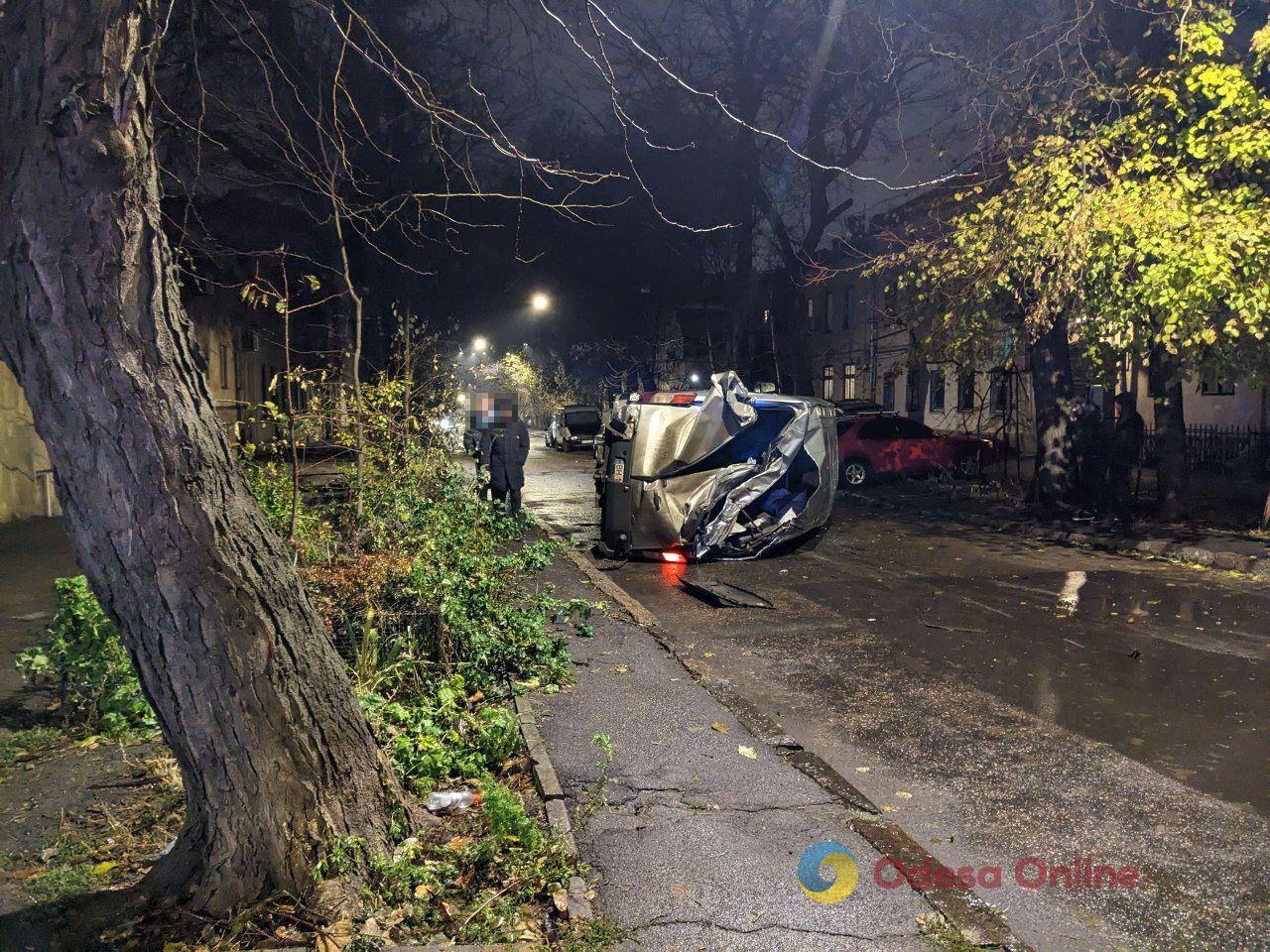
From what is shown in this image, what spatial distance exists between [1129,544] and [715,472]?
6117mm

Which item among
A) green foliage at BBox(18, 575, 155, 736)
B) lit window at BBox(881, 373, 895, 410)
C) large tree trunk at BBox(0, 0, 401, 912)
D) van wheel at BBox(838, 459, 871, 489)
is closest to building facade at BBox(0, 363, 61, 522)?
green foliage at BBox(18, 575, 155, 736)

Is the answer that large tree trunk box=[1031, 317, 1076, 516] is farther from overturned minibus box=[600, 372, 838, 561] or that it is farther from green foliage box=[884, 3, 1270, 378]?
overturned minibus box=[600, 372, 838, 561]

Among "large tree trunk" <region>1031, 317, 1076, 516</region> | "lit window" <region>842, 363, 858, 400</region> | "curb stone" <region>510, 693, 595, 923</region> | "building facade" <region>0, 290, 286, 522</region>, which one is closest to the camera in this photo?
"curb stone" <region>510, 693, 595, 923</region>

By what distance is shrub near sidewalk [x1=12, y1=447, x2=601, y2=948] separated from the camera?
11.8 feet

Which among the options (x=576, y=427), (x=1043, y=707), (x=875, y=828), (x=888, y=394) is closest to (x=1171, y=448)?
(x=1043, y=707)

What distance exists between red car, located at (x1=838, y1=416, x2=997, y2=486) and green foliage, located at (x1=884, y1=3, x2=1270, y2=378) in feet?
26.3

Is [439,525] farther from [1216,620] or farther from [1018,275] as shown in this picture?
[1018,275]

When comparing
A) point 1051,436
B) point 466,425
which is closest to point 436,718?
point 466,425

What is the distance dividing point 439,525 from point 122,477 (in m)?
5.90

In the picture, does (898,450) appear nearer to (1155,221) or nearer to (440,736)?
(1155,221)

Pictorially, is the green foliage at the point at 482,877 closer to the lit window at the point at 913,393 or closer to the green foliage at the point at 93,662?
the green foliage at the point at 93,662

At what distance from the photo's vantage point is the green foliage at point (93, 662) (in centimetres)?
546

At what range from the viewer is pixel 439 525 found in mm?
9094

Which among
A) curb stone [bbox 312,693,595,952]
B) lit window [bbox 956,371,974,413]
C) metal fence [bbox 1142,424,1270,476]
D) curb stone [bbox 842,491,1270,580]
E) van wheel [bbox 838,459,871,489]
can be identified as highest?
lit window [bbox 956,371,974,413]
